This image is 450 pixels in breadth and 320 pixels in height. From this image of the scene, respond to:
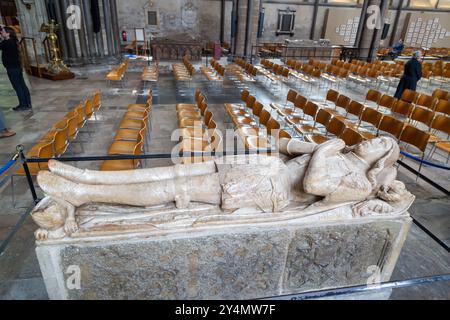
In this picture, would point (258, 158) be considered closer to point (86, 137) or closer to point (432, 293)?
point (432, 293)

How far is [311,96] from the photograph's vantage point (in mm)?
9406

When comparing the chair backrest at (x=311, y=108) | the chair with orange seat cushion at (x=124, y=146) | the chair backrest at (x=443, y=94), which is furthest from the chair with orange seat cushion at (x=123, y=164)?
the chair backrest at (x=443, y=94)

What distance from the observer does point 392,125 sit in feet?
16.7

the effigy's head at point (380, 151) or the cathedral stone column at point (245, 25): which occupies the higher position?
the cathedral stone column at point (245, 25)

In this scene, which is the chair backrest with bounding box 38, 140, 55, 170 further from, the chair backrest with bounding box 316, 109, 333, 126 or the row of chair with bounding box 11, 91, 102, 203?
the chair backrest with bounding box 316, 109, 333, 126

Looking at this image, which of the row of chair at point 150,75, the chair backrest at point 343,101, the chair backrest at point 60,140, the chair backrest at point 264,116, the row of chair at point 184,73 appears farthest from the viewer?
the row of chair at point 184,73

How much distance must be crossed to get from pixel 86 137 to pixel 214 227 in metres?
4.42

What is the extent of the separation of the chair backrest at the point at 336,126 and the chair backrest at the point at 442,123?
1990mm

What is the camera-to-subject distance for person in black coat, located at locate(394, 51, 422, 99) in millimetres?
7688

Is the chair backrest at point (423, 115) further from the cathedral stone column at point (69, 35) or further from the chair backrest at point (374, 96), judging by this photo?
the cathedral stone column at point (69, 35)

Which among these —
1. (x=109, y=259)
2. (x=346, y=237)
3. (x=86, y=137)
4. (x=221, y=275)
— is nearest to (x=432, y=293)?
(x=346, y=237)

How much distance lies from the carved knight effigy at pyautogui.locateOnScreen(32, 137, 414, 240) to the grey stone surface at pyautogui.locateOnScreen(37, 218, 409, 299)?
0.12 metres

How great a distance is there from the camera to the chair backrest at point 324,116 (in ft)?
17.1

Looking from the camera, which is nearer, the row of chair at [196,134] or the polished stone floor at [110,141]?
the polished stone floor at [110,141]
